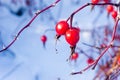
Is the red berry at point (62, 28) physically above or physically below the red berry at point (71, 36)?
above

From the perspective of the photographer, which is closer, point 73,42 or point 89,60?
point 73,42

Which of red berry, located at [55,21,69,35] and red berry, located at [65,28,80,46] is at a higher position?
red berry, located at [55,21,69,35]

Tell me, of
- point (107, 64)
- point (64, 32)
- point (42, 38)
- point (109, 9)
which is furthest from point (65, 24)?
point (42, 38)

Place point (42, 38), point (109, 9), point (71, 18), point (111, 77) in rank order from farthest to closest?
1. point (42, 38)
2. point (109, 9)
3. point (111, 77)
4. point (71, 18)

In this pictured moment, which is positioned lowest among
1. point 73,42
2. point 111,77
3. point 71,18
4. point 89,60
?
point 89,60

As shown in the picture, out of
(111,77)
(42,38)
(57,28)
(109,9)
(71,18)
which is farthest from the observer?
(42,38)

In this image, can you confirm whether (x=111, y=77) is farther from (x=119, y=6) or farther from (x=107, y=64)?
(x=107, y=64)

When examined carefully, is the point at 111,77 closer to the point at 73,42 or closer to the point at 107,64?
the point at 73,42

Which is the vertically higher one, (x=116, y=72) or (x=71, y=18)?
(x=71, y=18)
